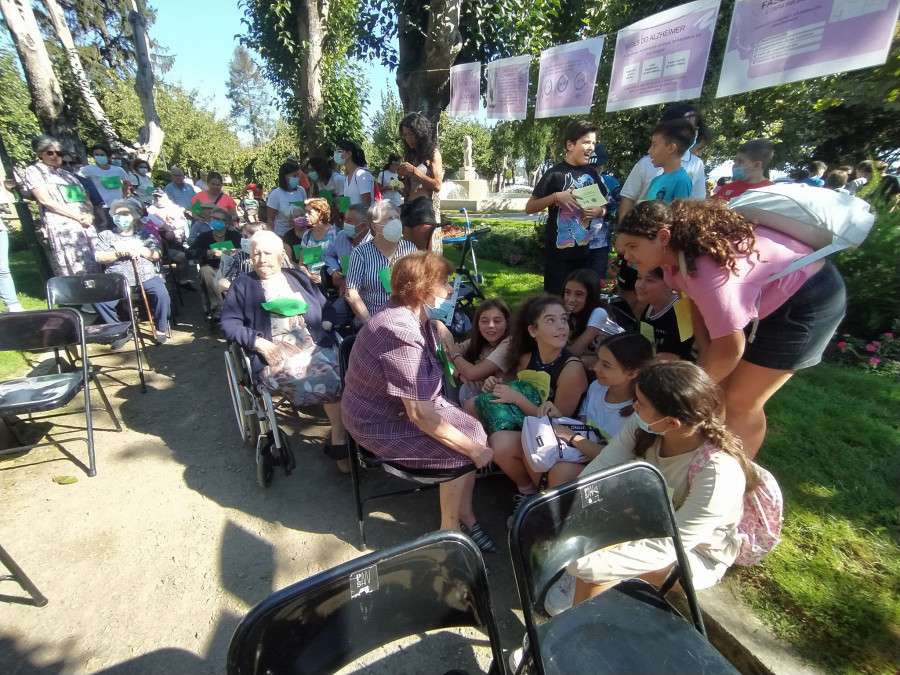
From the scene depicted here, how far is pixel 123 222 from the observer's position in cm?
480

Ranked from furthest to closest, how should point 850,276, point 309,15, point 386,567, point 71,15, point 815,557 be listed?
point 71,15 → point 309,15 → point 850,276 → point 815,557 → point 386,567

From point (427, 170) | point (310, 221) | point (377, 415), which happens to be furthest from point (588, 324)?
point (310, 221)

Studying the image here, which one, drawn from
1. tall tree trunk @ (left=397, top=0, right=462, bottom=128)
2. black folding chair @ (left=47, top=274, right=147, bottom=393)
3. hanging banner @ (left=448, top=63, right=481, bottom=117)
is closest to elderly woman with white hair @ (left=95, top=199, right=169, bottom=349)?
black folding chair @ (left=47, top=274, right=147, bottom=393)

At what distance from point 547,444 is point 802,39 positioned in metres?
2.50

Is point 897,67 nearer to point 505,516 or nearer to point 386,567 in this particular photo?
point 505,516

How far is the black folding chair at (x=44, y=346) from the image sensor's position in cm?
284

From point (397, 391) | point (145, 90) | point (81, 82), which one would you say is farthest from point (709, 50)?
point (81, 82)

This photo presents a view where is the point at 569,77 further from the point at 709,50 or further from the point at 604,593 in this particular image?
the point at 604,593

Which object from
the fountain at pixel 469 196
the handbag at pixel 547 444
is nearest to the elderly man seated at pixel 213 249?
the handbag at pixel 547 444

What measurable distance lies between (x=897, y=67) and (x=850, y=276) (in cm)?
269

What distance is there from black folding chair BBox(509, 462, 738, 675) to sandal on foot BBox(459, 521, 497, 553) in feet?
3.04

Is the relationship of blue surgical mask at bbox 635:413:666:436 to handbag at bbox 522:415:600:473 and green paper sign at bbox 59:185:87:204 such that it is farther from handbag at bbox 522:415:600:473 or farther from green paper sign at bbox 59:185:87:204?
green paper sign at bbox 59:185:87:204

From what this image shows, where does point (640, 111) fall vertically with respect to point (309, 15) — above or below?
below

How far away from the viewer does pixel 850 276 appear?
14.3 ft
